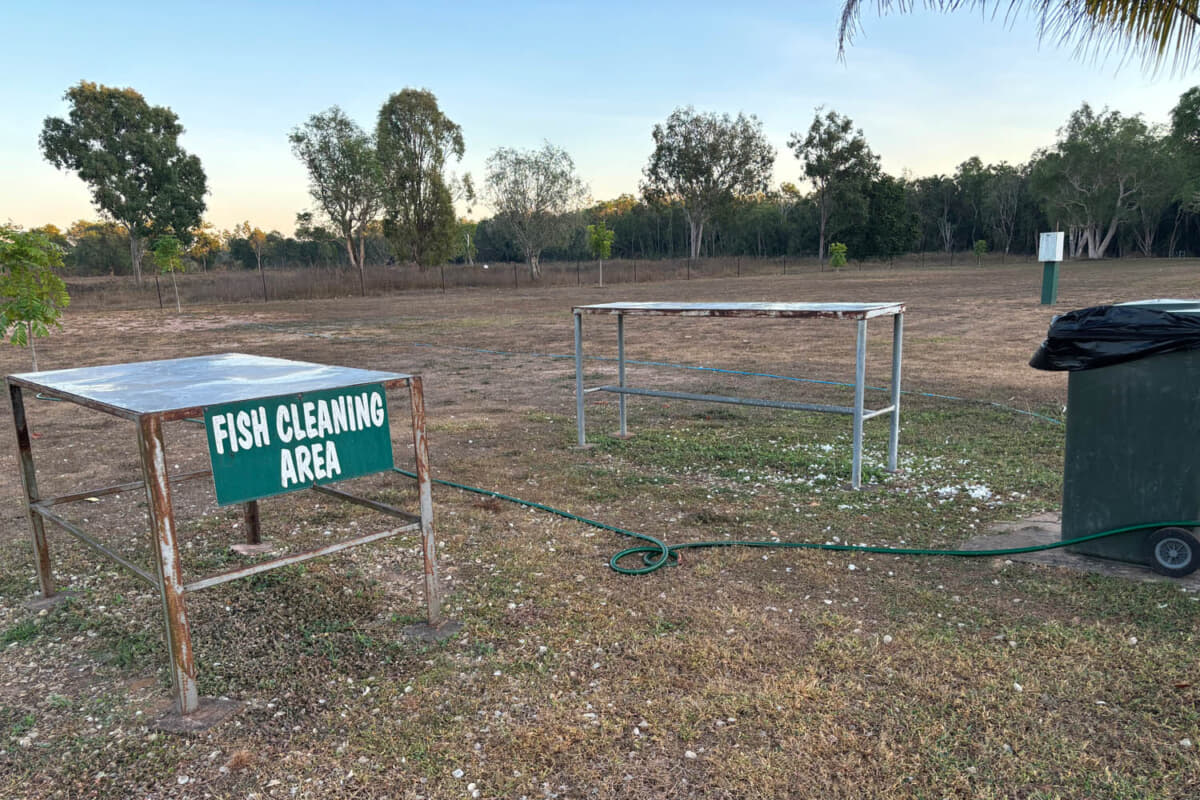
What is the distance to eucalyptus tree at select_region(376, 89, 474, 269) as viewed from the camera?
1885 inches

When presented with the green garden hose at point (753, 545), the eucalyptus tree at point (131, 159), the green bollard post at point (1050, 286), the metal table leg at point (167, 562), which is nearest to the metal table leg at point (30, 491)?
the metal table leg at point (167, 562)

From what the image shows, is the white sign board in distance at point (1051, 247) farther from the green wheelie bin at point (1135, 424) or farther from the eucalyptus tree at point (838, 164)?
the eucalyptus tree at point (838, 164)

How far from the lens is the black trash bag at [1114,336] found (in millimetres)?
3148

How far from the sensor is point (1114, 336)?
128 inches

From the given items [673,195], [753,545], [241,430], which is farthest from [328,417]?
[673,195]

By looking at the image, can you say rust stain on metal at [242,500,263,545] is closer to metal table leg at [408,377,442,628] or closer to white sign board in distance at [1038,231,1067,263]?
metal table leg at [408,377,442,628]

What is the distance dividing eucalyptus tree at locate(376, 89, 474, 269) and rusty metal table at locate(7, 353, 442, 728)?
47.2m

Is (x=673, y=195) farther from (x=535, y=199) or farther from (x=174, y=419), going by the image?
(x=174, y=419)

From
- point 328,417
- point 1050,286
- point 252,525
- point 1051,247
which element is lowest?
point 252,525

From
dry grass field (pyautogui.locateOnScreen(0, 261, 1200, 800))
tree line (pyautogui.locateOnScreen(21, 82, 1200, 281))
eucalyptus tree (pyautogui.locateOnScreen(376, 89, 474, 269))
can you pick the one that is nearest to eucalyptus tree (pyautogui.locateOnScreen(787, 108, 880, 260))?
tree line (pyautogui.locateOnScreen(21, 82, 1200, 281))

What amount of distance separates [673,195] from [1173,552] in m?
67.1

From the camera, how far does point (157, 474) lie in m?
2.32

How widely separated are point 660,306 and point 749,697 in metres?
3.44

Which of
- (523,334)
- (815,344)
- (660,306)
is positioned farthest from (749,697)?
(523,334)
